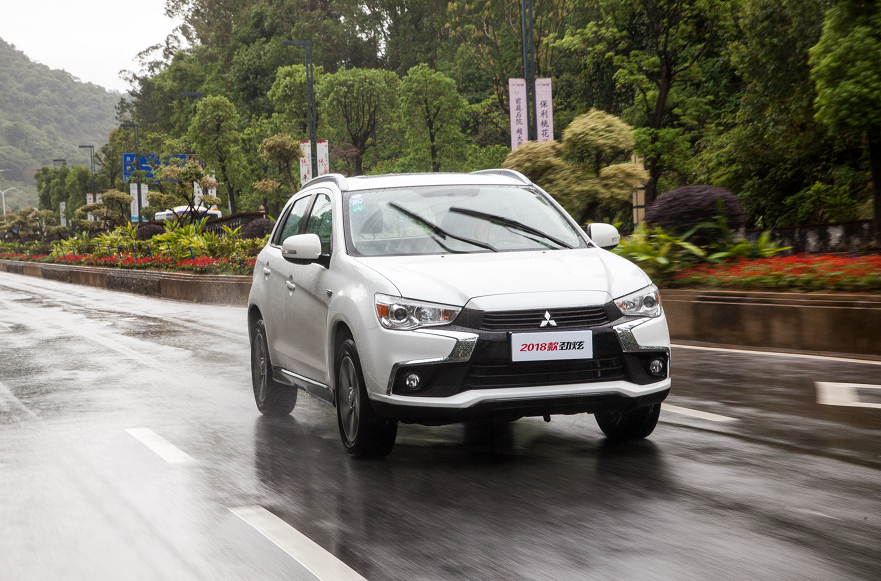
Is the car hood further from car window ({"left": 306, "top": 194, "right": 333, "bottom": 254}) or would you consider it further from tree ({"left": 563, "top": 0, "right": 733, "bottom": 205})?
tree ({"left": 563, "top": 0, "right": 733, "bottom": 205})

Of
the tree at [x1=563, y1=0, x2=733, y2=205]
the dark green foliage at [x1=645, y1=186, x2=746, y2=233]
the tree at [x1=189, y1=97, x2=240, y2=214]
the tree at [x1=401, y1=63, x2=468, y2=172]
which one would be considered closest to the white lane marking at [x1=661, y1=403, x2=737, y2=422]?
the dark green foliage at [x1=645, y1=186, x2=746, y2=233]

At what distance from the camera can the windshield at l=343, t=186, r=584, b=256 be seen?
6.61 metres

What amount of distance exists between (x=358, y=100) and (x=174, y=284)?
31917 mm

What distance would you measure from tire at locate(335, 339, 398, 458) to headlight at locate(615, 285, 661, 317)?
4.81 feet

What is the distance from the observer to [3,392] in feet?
33.9

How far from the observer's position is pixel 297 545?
459 cm

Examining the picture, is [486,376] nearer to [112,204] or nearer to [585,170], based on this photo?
[585,170]

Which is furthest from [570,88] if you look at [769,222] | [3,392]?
[3,392]

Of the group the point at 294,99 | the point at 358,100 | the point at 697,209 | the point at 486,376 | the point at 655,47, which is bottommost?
the point at 486,376

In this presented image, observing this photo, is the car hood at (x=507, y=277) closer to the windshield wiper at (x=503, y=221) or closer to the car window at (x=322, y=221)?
the windshield wiper at (x=503, y=221)

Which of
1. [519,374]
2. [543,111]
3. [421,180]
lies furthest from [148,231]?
[519,374]

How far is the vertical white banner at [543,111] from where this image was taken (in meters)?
30.2

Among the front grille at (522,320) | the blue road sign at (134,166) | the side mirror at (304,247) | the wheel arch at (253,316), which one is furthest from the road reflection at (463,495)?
the blue road sign at (134,166)

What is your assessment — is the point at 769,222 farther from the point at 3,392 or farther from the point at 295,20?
the point at 295,20
